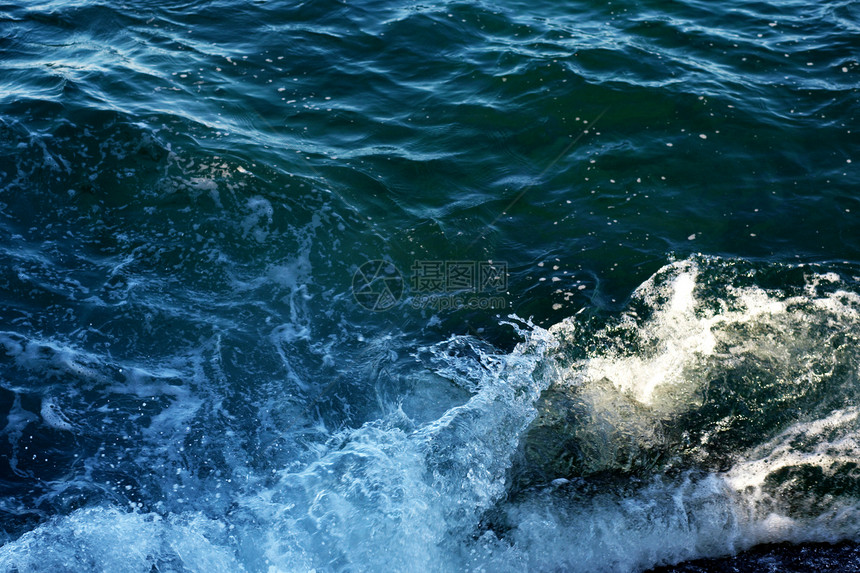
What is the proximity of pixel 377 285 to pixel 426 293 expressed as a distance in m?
0.44

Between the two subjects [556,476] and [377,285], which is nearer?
[556,476]

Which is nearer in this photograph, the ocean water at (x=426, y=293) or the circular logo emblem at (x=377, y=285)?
the ocean water at (x=426, y=293)

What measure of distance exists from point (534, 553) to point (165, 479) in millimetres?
2414

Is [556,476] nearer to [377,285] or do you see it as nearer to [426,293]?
[426,293]

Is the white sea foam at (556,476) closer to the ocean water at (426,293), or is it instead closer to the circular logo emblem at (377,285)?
the ocean water at (426,293)

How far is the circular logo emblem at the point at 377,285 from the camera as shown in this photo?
559cm

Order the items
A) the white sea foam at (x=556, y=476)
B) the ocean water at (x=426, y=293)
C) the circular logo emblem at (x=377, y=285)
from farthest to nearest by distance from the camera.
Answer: the circular logo emblem at (x=377, y=285) → the ocean water at (x=426, y=293) → the white sea foam at (x=556, y=476)

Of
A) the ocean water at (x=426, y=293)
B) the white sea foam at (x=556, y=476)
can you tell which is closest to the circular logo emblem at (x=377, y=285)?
the ocean water at (x=426, y=293)

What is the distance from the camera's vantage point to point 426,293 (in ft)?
18.6

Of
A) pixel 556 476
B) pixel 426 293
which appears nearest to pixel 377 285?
pixel 426 293

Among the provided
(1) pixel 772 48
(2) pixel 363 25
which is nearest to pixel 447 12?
(2) pixel 363 25

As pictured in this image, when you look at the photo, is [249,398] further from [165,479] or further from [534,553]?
[534,553]

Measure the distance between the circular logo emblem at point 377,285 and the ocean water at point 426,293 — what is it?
1.1 inches

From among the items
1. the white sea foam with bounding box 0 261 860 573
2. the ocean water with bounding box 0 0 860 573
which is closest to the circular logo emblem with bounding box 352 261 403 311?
the ocean water with bounding box 0 0 860 573
